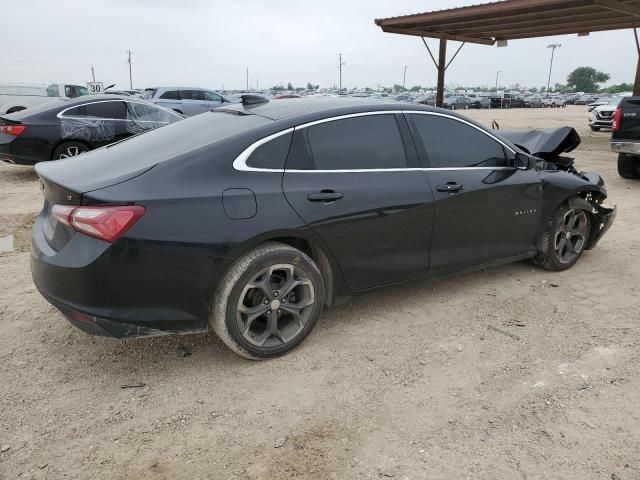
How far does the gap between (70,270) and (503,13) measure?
524 inches

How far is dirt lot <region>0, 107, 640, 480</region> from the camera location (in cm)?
232

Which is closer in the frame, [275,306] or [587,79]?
[275,306]

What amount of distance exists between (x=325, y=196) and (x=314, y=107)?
0.71 meters

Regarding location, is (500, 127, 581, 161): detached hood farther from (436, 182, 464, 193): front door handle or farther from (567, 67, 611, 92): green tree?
(567, 67, 611, 92): green tree

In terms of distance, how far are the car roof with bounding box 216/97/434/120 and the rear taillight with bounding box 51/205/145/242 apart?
1117 mm

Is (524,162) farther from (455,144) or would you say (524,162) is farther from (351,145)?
(351,145)

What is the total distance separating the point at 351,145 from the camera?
133 inches

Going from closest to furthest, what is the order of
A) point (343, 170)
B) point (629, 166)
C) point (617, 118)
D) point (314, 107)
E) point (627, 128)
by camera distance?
point (343, 170) → point (314, 107) → point (627, 128) → point (617, 118) → point (629, 166)

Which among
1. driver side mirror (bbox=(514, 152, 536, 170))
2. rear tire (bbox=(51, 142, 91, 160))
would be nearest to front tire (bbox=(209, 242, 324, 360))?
driver side mirror (bbox=(514, 152, 536, 170))

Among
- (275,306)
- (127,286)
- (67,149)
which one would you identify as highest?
(67,149)

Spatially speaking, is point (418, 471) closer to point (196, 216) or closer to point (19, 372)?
point (196, 216)

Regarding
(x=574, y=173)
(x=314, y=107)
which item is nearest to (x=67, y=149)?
(x=314, y=107)

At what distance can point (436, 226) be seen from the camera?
3.65 meters

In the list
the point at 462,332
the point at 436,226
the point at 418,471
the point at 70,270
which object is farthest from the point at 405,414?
the point at 70,270
